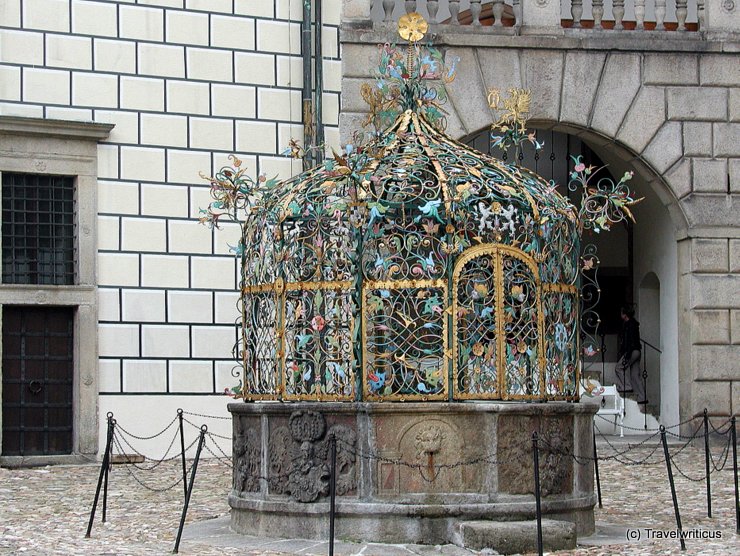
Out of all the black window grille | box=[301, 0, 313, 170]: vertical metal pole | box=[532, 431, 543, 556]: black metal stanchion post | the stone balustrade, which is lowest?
box=[532, 431, 543, 556]: black metal stanchion post

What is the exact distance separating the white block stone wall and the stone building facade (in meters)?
0.02

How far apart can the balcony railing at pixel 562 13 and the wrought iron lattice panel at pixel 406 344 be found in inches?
316

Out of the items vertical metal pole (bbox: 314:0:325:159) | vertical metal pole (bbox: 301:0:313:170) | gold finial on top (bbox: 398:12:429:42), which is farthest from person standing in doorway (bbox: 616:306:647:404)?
gold finial on top (bbox: 398:12:429:42)

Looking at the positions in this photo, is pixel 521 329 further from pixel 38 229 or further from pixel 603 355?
pixel 603 355

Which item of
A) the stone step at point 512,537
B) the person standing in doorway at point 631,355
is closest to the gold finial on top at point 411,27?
the stone step at point 512,537

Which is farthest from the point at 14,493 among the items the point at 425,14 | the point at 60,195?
the point at 425,14

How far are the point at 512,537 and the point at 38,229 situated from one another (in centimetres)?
825

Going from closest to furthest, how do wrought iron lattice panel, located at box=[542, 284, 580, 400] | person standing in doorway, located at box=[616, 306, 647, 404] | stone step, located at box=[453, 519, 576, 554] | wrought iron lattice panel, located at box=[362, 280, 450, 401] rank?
stone step, located at box=[453, 519, 576, 554] → wrought iron lattice panel, located at box=[362, 280, 450, 401] → wrought iron lattice panel, located at box=[542, 284, 580, 400] → person standing in doorway, located at box=[616, 306, 647, 404]

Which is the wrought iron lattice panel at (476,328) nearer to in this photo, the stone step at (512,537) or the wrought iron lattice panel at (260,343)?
the stone step at (512,537)

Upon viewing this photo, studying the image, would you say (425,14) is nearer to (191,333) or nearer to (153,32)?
(153,32)

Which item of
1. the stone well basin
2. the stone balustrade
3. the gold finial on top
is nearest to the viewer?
the stone well basin

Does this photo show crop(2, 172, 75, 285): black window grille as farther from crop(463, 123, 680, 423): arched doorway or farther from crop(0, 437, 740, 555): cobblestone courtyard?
crop(463, 123, 680, 423): arched doorway

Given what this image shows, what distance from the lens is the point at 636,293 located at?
22047 mm

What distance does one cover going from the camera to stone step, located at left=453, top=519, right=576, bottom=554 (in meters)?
10.4
